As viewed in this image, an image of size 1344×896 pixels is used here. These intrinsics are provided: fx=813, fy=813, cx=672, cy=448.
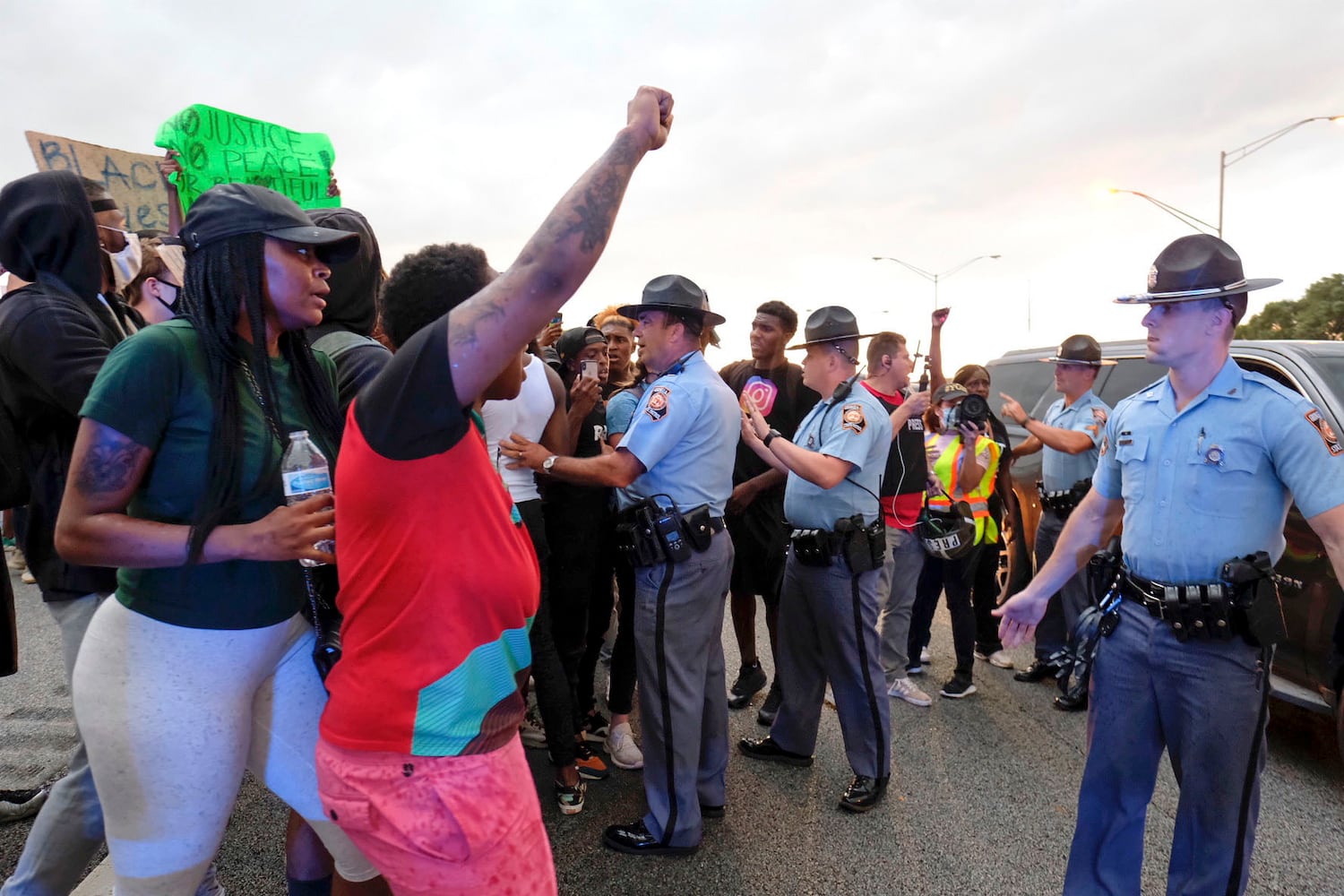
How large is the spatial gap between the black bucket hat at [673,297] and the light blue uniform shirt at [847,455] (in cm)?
78

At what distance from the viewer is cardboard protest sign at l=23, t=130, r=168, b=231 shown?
3846mm

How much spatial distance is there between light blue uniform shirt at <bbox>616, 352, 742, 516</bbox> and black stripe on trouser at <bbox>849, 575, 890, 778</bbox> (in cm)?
79

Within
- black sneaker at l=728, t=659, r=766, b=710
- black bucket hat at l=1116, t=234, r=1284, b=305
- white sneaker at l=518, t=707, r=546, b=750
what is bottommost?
black sneaker at l=728, t=659, r=766, b=710

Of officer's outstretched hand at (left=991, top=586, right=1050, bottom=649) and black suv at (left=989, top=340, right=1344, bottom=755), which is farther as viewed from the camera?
black suv at (left=989, top=340, right=1344, bottom=755)

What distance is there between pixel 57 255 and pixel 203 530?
1387mm

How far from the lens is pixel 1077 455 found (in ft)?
16.7

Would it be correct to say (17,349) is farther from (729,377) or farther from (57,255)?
(729,377)

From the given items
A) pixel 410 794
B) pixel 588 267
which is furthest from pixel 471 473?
pixel 410 794

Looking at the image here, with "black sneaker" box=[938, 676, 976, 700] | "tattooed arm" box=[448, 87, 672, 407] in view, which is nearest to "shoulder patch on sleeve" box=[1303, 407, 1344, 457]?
"tattooed arm" box=[448, 87, 672, 407]

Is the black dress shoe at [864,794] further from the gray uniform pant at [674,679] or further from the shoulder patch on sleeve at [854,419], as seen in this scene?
the shoulder patch on sleeve at [854,419]

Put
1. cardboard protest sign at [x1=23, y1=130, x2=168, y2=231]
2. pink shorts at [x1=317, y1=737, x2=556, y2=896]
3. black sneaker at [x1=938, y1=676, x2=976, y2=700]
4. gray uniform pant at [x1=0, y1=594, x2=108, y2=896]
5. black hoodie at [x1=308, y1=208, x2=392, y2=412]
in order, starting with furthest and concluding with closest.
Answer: black sneaker at [x1=938, y1=676, x2=976, y2=700] → cardboard protest sign at [x1=23, y1=130, x2=168, y2=231] → gray uniform pant at [x1=0, y1=594, x2=108, y2=896] → black hoodie at [x1=308, y1=208, x2=392, y2=412] → pink shorts at [x1=317, y1=737, x2=556, y2=896]

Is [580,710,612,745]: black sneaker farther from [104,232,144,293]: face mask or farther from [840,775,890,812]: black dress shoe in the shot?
[104,232,144,293]: face mask

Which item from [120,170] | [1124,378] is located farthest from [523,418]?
[1124,378]

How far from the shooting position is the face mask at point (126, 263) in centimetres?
293
